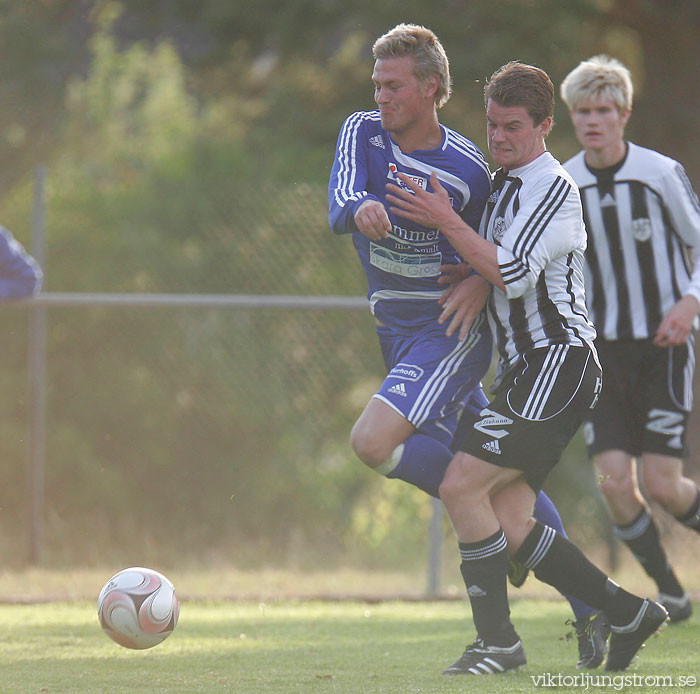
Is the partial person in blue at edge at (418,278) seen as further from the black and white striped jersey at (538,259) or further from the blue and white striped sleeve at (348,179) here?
the black and white striped jersey at (538,259)

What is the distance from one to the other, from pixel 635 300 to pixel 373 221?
202 cm

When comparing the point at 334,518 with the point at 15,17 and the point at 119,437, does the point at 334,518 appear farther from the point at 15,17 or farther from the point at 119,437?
the point at 15,17

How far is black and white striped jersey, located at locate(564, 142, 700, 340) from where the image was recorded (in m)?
5.32

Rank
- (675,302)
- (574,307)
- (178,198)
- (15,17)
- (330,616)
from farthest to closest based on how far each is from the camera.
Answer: (15,17) → (178,198) → (330,616) → (675,302) → (574,307)

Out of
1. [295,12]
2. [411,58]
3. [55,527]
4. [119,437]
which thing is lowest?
[55,527]

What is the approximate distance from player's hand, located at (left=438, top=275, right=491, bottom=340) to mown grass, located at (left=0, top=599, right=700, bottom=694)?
1226 mm

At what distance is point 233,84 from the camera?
14.0 meters

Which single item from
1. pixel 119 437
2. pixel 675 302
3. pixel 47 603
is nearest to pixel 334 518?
pixel 119 437

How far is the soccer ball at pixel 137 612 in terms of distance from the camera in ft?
12.6

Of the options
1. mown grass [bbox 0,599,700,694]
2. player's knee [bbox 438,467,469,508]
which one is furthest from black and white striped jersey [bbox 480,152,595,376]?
mown grass [bbox 0,599,700,694]

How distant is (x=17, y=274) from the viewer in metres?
6.73

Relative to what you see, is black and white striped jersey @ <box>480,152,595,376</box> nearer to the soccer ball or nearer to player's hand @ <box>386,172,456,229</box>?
player's hand @ <box>386,172,456,229</box>

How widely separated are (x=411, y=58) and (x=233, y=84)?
1025cm

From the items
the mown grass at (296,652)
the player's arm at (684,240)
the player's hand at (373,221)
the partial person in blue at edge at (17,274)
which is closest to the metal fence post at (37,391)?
the partial person in blue at edge at (17,274)
